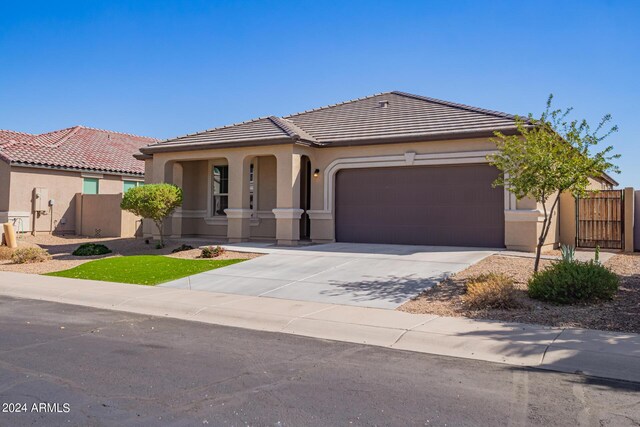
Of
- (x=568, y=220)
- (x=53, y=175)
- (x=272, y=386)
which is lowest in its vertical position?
(x=272, y=386)

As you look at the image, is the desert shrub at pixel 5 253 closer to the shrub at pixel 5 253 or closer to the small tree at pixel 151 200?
the shrub at pixel 5 253

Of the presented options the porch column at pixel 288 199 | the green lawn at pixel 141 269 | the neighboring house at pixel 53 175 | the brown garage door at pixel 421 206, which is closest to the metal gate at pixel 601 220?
the brown garage door at pixel 421 206

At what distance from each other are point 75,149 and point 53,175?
3.90 metres

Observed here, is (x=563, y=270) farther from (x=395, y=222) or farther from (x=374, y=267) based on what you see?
(x=395, y=222)

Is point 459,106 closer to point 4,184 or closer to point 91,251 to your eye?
point 91,251

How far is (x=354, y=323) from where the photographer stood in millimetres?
8727

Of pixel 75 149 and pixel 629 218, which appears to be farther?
pixel 75 149

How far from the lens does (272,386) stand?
567 cm

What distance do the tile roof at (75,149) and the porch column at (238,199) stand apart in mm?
11028

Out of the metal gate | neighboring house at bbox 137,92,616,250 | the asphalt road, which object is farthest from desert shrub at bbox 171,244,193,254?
the metal gate

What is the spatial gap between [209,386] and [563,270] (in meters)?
7.24

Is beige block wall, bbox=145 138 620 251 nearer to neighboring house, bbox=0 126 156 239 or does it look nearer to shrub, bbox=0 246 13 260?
shrub, bbox=0 246 13 260

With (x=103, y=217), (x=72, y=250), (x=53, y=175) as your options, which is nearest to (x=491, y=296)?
(x=72, y=250)

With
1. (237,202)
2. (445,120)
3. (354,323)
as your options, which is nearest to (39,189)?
(237,202)
